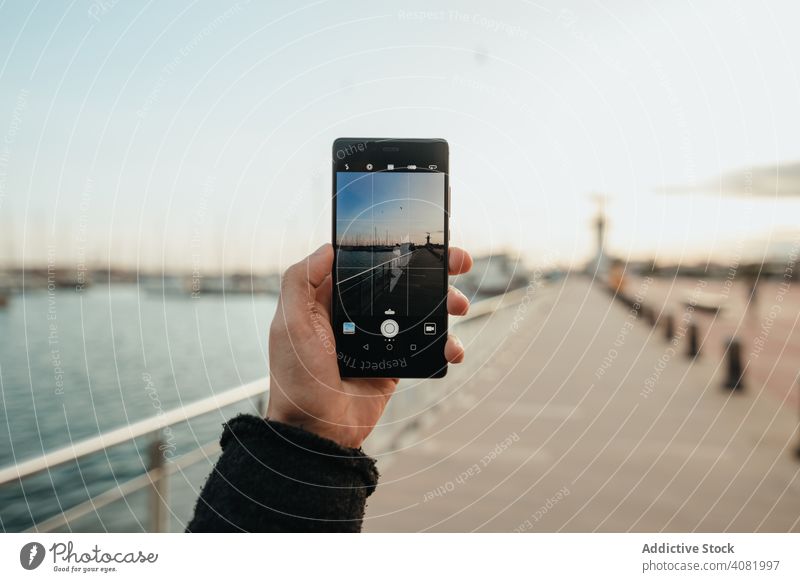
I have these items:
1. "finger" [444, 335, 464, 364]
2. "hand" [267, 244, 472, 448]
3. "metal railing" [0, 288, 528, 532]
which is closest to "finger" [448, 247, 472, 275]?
"hand" [267, 244, 472, 448]

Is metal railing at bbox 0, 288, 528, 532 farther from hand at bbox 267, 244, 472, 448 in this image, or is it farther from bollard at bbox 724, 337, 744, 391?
bollard at bbox 724, 337, 744, 391

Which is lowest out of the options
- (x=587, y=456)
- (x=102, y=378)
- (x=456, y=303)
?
(x=102, y=378)

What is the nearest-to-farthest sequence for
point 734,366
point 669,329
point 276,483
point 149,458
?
point 276,483 < point 149,458 < point 734,366 < point 669,329

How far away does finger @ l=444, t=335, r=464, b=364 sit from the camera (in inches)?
50.3

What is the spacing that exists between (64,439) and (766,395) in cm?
1190

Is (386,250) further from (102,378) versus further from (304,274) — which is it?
(102,378)

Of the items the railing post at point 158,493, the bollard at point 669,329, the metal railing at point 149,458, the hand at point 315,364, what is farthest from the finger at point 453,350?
the bollard at point 669,329

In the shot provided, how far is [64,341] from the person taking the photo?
27.2 m

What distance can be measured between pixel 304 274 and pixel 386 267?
0.57ft

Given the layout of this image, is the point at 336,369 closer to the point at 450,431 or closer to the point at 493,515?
the point at 493,515

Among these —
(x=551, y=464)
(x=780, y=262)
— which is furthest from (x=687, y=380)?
(x=780, y=262)

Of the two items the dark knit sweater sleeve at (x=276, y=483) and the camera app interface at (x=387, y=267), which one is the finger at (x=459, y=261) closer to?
the camera app interface at (x=387, y=267)

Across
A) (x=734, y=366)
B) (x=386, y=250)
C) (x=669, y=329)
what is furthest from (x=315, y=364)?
(x=669, y=329)

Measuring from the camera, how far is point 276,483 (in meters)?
1.00
